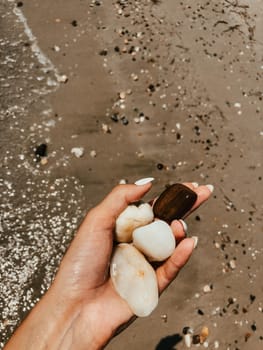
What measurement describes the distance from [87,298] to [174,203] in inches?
30.9

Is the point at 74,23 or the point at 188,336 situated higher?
the point at 74,23

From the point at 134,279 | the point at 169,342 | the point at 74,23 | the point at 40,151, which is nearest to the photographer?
Answer: the point at 134,279

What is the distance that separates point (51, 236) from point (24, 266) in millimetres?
315

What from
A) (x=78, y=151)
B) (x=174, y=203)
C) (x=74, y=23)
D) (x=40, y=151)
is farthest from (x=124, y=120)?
(x=174, y=203)

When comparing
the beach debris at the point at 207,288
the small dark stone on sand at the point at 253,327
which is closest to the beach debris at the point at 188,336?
the beach debris at the point at 207,288

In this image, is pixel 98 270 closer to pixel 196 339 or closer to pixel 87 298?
pixel 87 298

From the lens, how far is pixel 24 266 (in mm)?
4023

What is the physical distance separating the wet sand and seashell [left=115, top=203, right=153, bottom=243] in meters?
1.09

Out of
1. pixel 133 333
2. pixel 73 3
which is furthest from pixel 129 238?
pixel 73 3

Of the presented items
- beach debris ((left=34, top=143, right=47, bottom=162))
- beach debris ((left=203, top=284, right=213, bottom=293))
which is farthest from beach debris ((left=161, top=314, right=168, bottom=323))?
beach debris ((left=34, top=143, right=47, bottom=162))

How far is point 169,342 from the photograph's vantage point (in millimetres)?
3949

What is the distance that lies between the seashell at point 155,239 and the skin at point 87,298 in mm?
74

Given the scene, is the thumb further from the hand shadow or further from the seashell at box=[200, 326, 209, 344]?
the seashell at box=[200, 326, 209, 344]

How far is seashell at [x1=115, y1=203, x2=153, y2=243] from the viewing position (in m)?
3.14
